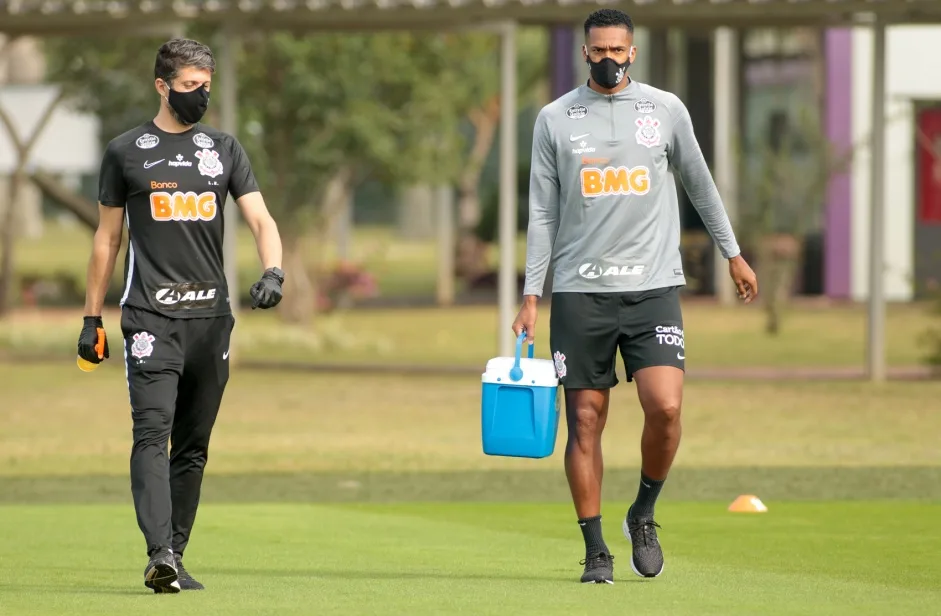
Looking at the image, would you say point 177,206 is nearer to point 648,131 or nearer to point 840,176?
point 648,131

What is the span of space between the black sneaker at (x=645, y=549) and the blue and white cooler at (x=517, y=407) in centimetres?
50

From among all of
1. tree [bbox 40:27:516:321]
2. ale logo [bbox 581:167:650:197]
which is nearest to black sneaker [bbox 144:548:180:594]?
ale logo [bbox 581:167:650:197]

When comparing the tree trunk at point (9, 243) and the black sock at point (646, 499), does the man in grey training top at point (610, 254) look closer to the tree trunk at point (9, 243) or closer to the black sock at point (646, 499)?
the black sock at point (646, 499)

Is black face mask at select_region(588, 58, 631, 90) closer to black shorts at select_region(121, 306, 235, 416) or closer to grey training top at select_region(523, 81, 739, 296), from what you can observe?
grey training top at select_region(523, 81, 739, 296)

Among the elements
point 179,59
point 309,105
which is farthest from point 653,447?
point 309,105

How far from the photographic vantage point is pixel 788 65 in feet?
109

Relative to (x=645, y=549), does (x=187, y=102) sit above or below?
above

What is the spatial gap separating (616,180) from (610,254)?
27cm

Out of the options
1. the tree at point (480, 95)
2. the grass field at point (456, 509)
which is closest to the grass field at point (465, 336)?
the grass field at point (456, 509)

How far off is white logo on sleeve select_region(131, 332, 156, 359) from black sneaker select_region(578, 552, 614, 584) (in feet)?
5.88

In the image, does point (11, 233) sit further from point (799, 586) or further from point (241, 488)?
point (799, 586)

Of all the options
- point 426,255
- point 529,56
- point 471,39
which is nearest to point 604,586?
point 471,39

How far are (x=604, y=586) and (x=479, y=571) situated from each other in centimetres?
71

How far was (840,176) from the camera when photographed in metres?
31.4
